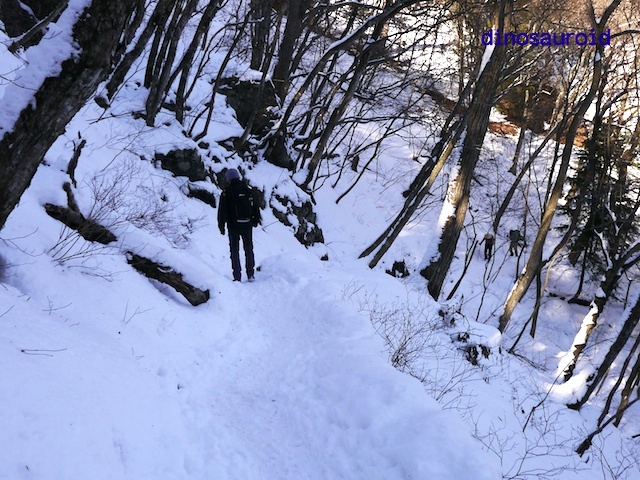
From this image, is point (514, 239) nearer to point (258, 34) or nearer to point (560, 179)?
point (560, 179)

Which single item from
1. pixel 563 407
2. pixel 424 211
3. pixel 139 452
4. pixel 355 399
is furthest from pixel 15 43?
pixel 424 211

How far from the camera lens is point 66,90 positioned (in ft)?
9.73

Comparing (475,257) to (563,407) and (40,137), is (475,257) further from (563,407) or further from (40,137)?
(40,137)

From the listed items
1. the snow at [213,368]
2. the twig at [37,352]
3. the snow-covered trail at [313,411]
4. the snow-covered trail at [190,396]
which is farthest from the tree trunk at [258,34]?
the twig at [37,352]

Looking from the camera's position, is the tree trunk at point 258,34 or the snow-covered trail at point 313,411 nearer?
the snow-covered trail at point 313,411

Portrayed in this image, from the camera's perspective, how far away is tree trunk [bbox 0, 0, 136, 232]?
2.87m

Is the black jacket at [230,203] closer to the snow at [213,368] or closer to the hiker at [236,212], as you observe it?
Answer: the hiker at [236,212]

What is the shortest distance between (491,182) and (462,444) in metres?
24.2

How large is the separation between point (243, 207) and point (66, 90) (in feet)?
15.7

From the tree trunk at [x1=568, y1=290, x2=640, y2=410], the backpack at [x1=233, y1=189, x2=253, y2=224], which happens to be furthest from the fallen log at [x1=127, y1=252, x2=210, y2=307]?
the tree trunk at [x1=568, y1=290, x2=640, y2=410]

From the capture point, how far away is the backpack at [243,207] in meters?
7.72

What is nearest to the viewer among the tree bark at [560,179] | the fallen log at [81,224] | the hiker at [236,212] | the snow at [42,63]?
the snow at [42,63]

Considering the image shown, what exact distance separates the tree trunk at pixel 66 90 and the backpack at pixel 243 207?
459 cm

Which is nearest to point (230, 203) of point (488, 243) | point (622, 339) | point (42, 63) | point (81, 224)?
point (81, 224)
